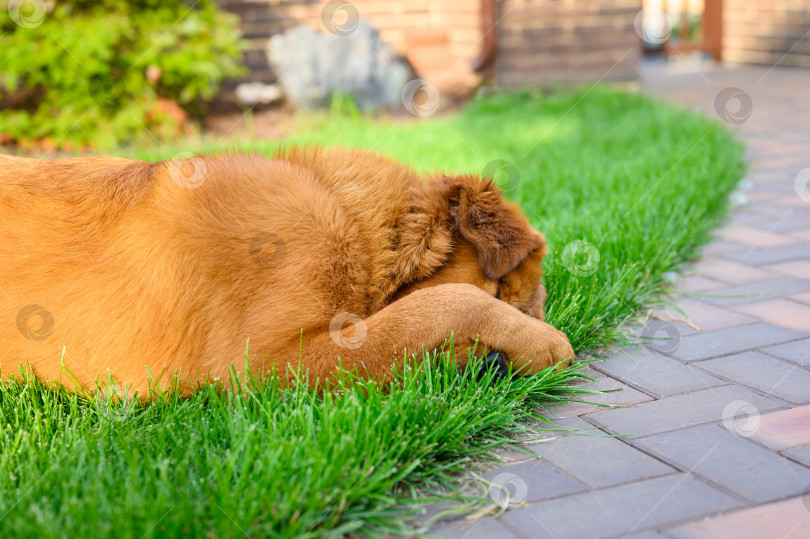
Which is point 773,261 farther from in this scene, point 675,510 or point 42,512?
point 42,512

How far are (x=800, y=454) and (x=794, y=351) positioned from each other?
927mm

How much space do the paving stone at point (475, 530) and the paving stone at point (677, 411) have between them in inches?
27.6

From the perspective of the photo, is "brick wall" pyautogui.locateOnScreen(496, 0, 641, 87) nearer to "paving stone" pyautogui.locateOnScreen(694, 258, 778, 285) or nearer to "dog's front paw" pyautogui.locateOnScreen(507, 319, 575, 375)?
"paving stone" pyautogui.locateOnScreen(694, 258, 778, 285)

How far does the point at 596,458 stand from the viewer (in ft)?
7.92

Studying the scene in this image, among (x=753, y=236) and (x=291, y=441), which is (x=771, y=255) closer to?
(x=753, y=236)

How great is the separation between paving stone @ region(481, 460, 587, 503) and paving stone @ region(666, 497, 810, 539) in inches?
13.3

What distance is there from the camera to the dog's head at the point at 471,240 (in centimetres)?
287

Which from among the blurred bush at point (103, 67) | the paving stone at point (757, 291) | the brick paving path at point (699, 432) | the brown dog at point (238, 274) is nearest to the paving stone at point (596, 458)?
the brick paving path at point (699, 432)

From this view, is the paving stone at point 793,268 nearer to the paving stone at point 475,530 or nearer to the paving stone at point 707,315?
the paving stone at point 707,315

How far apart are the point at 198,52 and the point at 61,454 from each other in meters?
6.75

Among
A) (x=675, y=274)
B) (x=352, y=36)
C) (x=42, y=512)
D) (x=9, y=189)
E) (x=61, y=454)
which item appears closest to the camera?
(x=42, y=512)

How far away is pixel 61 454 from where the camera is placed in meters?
2.29

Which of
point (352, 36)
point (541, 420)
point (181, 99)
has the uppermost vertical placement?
point (352, 36)

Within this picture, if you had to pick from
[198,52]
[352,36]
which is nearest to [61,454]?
[198,52]
